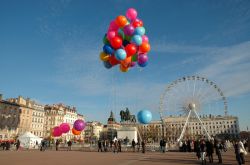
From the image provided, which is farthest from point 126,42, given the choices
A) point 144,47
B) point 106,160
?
point 106,160

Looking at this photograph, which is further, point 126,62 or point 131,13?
point 126,62

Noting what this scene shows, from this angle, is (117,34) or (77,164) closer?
(77,164)

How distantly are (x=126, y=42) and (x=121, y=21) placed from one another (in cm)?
172

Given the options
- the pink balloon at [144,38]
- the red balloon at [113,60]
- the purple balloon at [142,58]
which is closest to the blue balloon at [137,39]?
the pink balloon at [144,38]

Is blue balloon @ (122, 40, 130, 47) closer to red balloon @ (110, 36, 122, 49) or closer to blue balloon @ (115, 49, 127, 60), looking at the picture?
red balloon @ (110, 36, 122, 49)

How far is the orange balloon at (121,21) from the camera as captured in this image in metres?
19.4

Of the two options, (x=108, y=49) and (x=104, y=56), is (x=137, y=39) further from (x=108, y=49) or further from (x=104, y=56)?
(x=104, y=56)

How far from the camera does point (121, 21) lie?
19344mm

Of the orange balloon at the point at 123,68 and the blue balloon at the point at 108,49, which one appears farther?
the orange balloon at the point at 123,68

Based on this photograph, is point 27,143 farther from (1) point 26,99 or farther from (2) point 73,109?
(2) point 73,109

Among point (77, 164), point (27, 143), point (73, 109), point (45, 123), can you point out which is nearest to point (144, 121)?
point (77, 164)

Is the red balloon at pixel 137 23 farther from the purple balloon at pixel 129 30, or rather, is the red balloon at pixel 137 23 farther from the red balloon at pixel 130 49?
the red balloon at pixel 130 49

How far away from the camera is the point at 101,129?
170 m

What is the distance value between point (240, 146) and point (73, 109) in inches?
4688
